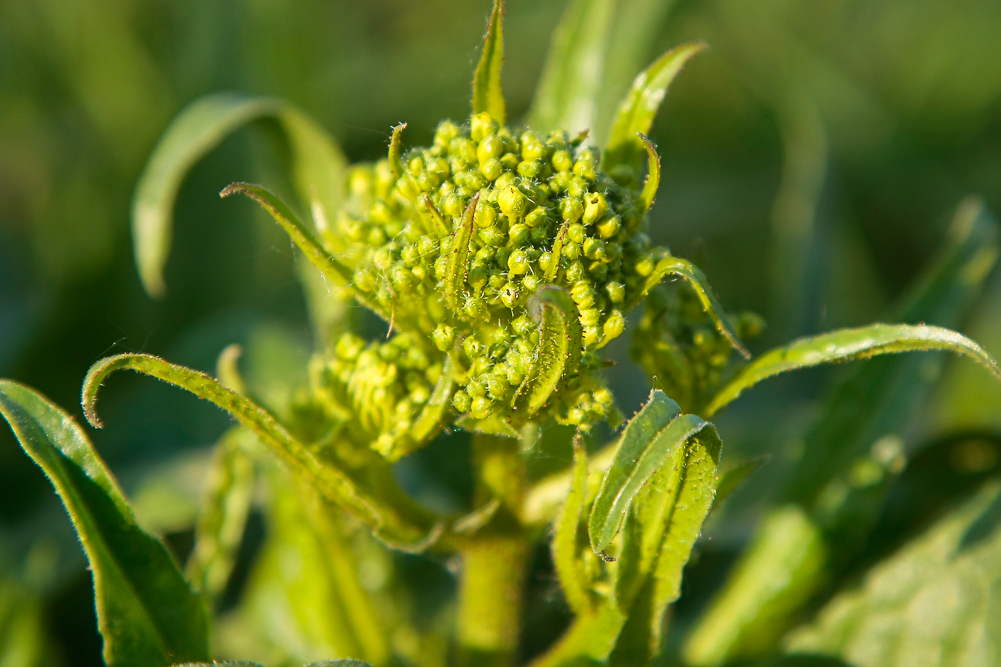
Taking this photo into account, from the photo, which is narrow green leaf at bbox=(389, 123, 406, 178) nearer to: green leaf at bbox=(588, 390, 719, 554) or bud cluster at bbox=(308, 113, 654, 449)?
bud cluster at bbox=(308, 113, 654, 449)

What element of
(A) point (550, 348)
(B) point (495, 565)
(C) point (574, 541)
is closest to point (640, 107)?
(A) point (550, 348)

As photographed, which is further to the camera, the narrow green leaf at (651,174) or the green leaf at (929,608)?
the green leaf at (929,608)

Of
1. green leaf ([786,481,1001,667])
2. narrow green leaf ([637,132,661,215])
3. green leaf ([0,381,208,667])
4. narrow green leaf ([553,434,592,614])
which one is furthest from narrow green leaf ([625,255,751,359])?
green leaf ([786,481,1001,667])

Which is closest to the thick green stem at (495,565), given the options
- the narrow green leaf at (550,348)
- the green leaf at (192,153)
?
the narrow green leaf at (550,348)

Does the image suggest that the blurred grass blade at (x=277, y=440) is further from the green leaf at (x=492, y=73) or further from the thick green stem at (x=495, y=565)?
the green leaf at (x=492, y=73)

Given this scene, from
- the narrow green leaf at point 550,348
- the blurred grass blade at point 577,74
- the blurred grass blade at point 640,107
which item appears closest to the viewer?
the narrow green leaf at point 550,348

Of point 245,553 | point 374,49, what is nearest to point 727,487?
point 245,553
